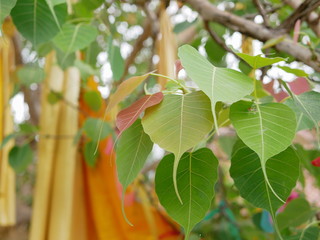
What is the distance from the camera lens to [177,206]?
1.08 feet

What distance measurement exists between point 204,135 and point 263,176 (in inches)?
3.2

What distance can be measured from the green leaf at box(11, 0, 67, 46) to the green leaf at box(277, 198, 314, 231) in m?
0.34

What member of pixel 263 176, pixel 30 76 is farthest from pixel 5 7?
pixel 30 76

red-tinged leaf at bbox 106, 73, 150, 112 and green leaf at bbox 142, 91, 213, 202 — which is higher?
red-tinged leaf at bbox 106, 73, 150, 112

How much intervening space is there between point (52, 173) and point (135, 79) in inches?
23.4

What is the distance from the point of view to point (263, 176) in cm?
35

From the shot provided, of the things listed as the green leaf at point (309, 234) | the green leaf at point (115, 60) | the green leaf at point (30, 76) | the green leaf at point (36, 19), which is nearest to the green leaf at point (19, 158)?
the green leaf at point (30, 76)

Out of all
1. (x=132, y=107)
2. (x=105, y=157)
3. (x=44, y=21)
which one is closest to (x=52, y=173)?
(x=105, y=157)

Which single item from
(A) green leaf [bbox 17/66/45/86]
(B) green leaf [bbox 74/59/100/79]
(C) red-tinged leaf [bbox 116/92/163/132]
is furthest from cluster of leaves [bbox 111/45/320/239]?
(A) green leaf [bbox 17/66/45/86]

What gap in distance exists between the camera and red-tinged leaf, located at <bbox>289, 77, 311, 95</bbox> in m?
0.41

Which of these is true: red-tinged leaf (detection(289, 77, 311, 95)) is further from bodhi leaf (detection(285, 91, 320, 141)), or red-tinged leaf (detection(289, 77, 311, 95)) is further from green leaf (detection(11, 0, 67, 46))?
green leaf (detection(11, 0, 67, 46))

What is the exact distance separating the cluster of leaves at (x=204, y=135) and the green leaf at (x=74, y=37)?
0.25m

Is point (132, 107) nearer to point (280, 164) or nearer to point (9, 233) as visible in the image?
point (280, 164)

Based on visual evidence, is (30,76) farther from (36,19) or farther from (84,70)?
(36,19)
